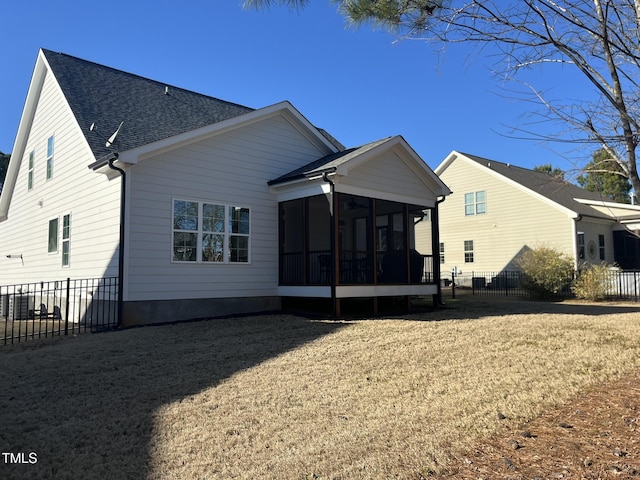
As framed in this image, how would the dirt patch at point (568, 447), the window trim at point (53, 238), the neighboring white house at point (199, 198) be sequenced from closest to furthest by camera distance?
1. the dirt patch at point (568, 447)
2. the neighboring white house at point (199, 198)
3. the window trim at point (53, 238)

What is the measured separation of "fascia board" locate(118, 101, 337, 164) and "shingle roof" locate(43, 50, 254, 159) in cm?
120

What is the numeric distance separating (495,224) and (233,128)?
56.6ft

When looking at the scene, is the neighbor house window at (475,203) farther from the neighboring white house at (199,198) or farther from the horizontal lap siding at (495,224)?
the neighboring white house at (199,198)

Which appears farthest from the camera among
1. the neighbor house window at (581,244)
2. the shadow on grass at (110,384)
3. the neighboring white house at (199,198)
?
the neighbor house window at (581,244)

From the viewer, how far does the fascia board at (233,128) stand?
10.4 meters

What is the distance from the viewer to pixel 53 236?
14.4 metres

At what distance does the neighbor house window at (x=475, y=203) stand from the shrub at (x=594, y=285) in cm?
905

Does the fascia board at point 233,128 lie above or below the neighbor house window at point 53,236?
above

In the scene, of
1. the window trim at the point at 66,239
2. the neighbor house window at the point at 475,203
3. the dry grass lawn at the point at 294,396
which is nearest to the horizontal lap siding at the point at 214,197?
the dry grass lawn at the point at 294,396

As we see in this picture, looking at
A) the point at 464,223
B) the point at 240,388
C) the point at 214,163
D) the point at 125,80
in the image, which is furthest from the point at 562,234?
the point at 240,388

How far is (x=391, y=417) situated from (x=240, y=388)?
1985 millimetres

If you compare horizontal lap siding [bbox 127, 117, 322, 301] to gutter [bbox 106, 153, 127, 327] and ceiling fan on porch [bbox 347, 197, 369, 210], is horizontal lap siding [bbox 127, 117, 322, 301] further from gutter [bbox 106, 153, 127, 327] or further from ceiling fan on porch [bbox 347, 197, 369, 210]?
ceiling fan on porch [bbox 347, 197, 369, 210]

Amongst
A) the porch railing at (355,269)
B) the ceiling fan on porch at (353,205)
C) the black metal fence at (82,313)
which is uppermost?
the ceiling fan on porch at (353,205)

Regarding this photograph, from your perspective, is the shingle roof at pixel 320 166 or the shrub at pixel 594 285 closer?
the shingle roof at pixel 320 166
